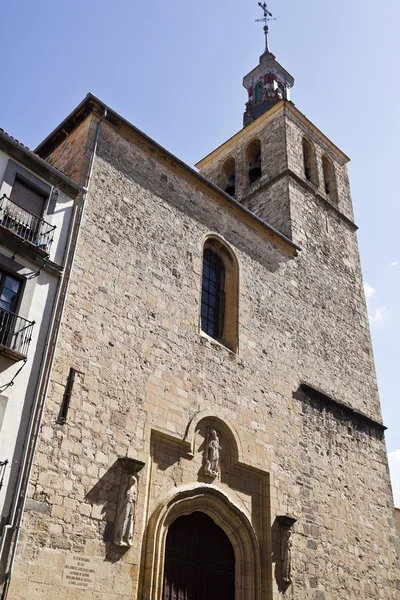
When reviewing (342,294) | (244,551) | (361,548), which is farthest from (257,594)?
(342,294)

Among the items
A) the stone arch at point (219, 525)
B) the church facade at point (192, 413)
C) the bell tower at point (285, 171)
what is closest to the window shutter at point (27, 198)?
the church facade at point (192, 413)

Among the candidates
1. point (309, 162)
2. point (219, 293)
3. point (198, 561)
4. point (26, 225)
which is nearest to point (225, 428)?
point (198, 561)

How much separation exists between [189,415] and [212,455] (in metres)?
0.74

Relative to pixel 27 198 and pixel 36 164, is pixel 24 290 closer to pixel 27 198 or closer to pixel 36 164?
pixel 27 198

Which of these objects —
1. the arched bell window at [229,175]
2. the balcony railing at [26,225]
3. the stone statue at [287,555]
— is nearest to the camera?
the balcony railing at [26,225]

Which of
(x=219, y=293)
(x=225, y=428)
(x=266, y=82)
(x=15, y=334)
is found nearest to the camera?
(x=15, y=334)

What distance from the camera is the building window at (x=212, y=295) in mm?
10805

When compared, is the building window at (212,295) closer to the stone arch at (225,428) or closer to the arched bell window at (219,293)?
the arched bell window at (219,293)

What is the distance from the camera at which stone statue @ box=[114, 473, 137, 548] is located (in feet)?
23.9

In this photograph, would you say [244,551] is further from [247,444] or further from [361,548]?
[361,548]

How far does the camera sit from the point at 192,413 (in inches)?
358

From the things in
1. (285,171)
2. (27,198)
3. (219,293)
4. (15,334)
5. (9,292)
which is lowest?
(15,334)

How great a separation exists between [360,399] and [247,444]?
4456mm

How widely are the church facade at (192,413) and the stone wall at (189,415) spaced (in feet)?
0.09
